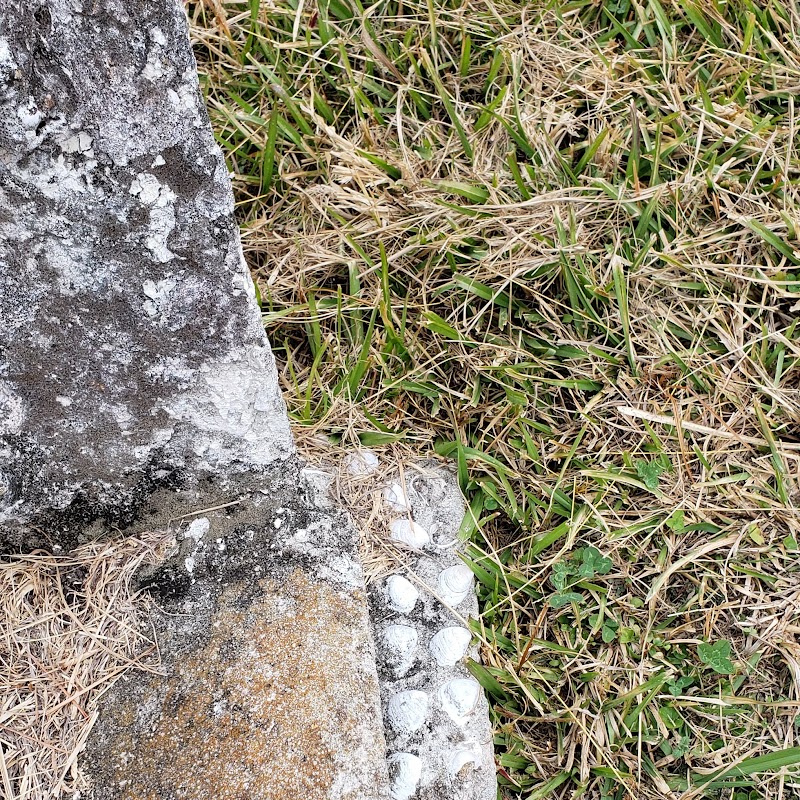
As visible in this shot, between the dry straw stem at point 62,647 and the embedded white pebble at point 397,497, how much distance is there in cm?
62

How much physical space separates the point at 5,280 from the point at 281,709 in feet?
3.08

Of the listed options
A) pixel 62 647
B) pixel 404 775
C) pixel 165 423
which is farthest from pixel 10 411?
pixel 404 775

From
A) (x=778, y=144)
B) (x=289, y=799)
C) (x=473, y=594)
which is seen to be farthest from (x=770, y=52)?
(x=289, y=799)

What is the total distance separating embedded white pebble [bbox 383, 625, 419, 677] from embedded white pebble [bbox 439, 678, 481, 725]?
0.11 metres

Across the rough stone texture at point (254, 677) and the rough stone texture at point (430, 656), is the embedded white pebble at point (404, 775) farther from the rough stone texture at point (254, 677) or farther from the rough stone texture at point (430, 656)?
the rough stone texture at point (254, 677)

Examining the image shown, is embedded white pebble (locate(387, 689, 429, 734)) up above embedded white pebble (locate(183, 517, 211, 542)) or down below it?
below

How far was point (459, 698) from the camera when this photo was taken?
69.0 inches

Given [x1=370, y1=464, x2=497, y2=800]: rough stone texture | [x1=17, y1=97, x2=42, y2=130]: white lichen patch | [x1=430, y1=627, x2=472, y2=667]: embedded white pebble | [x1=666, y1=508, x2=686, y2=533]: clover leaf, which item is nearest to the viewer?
[x1=17, y1=97, x2=42, y2=130]: white lichen patch

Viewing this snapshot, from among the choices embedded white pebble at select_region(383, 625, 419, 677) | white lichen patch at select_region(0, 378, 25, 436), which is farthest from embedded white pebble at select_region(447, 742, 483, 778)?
white lichen patch at select_region(0, 378, 25, 436)

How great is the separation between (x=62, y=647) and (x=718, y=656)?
154 cm

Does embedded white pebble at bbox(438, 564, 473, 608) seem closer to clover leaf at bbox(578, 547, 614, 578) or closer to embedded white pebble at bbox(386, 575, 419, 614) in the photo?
embedded white pebble at bbox(386, 575, 419, 614)

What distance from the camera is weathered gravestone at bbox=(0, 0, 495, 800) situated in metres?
1.16

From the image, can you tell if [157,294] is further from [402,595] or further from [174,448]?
[402,595]

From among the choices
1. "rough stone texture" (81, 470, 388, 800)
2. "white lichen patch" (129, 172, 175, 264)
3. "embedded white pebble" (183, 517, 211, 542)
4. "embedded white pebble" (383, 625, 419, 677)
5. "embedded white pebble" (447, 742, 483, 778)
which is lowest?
"embedded white pebble" (447, 742, 483, 778)
